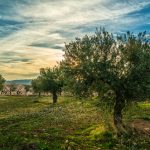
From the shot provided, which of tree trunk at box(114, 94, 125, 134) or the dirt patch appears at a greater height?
tree trunk at box(114, 94, 125, 134)

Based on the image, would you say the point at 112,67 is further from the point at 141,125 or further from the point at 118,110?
the point at 141,125

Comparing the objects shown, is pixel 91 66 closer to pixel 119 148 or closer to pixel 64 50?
pixel 64 50

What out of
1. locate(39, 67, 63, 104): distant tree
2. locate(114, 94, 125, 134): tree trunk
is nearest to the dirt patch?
locate(114, 94, 125, 134): tree trunk

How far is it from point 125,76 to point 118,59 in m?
1.92

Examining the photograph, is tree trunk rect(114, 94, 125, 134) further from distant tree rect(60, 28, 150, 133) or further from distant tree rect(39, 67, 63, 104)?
distant tree rect(39, 67, 63, 104)

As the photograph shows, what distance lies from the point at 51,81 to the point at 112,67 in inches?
3839

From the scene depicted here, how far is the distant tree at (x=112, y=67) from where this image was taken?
121 feet

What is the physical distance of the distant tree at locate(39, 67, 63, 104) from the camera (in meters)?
131

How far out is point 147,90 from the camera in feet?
123

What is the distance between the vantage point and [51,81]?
5271 inches

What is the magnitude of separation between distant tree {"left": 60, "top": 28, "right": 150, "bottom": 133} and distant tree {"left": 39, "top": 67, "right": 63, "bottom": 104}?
297 ft

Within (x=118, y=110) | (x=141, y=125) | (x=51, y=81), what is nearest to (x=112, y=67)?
(x=118, y=110)

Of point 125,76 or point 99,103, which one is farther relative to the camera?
Result: point 99,103

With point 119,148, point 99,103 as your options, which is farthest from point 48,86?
point 119,148
